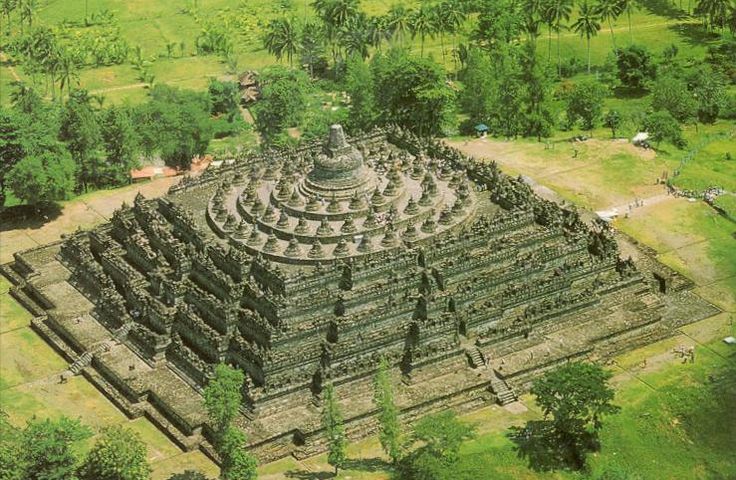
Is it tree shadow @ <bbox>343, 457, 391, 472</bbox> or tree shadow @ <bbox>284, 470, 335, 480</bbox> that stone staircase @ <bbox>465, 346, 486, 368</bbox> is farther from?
tree shadow @ <bbox>284, 470, 335, 480</bbox>

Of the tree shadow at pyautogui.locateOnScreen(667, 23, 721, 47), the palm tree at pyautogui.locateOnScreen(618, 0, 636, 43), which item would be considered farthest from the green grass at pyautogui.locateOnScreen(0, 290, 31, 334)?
the tree shadow at pyautogui.locateOnScreen(667, 23, 721, 47)

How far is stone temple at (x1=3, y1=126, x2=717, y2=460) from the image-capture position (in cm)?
7544

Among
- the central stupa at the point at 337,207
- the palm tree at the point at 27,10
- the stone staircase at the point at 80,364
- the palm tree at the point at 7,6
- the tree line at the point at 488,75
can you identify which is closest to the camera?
the stone staircase at the point at 80,364

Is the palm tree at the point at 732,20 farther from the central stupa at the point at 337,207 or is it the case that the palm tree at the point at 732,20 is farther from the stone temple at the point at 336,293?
the central stupa at the point at 337,207

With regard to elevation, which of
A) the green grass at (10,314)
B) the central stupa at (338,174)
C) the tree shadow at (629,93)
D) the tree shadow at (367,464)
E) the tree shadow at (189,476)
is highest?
the central stupa at (338,174)

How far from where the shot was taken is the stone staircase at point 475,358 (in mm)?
78062

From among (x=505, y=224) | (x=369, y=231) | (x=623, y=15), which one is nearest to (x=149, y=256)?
(x=369, y=231)

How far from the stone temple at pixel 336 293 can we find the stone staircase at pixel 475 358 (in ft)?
0.36

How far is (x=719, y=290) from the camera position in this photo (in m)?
88.1

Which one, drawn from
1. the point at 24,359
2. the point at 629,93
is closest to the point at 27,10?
the point at 629,93

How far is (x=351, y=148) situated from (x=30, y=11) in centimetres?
8302

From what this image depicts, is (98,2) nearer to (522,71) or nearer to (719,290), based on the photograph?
(522,71)

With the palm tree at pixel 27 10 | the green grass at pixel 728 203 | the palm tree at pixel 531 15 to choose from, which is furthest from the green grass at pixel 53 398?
the palm tree at pixel 27 10

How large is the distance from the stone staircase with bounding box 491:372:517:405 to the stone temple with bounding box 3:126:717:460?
0.42 ft
